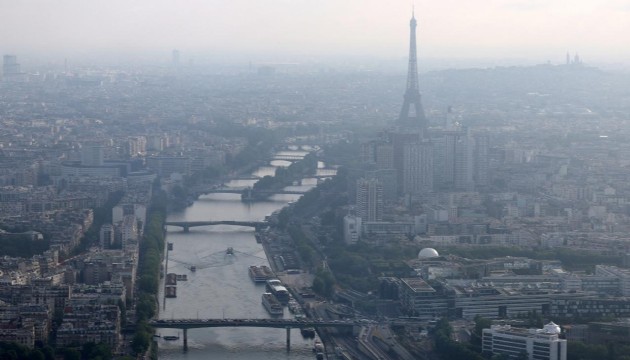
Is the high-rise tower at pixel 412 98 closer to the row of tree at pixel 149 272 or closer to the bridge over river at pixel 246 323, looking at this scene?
the row of tree at pixel 149 272

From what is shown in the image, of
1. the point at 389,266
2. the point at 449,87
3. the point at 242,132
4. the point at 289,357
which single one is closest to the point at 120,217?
the point at 389,266

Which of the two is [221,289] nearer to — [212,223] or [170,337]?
[170,337]

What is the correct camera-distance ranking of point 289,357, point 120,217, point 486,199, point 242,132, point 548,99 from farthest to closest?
point 548,99, point 242,132, point 486,199, point 120,217, point 289,357

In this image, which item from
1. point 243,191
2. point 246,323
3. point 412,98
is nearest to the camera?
point 246,323

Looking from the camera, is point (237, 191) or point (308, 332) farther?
point (237, 191)

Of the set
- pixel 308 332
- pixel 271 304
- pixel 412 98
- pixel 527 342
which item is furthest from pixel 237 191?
pixel 527 342

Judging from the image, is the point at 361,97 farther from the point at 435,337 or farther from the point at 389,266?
the point at 435,337

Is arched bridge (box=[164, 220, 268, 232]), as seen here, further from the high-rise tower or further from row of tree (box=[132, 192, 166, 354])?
the high-rise tower

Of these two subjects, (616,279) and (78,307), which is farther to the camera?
(616,279)

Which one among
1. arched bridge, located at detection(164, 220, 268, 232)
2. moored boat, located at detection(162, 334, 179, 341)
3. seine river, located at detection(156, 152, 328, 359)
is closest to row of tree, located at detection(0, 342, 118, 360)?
seine river, located at detection(156, 152, 328, 359)
